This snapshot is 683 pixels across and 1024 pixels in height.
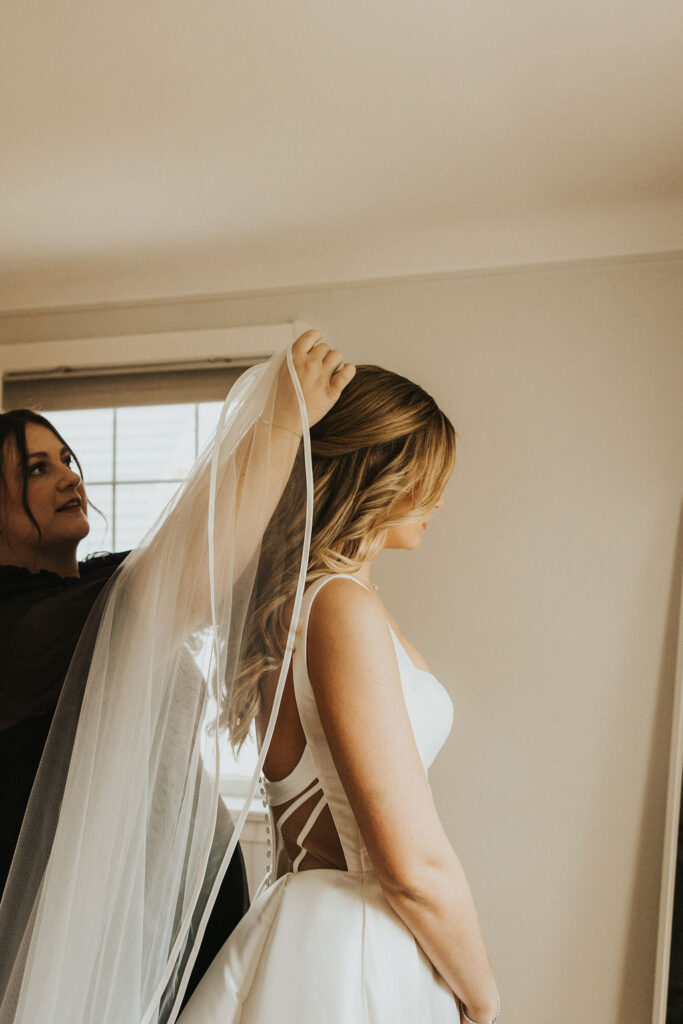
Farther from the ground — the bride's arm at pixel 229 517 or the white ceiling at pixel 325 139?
the white ceiling at pixel 325 139

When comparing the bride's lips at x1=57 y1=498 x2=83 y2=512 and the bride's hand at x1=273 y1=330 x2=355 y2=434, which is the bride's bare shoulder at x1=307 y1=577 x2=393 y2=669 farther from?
the bride's lips at x1=57 y1=498 x2=83 y2=512

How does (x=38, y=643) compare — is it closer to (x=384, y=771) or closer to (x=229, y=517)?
(x=229, y=517)

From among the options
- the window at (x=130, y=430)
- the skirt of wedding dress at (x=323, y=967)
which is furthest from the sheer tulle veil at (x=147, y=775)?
the window at (x=130, y=430)

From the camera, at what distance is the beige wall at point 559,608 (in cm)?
208

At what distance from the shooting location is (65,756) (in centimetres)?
88

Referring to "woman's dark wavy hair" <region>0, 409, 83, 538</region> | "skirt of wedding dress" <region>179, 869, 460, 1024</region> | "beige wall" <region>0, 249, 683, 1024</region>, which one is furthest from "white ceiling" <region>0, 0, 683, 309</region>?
"skirt of wedding dress" <region>179, 869, 460, 1024</region>

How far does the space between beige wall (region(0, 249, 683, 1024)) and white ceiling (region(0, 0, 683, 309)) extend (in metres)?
0.20

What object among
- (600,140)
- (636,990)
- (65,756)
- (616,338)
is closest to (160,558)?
(65,756)

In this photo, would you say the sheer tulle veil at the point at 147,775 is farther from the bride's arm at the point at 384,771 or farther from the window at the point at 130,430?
the window at the point at 130,430

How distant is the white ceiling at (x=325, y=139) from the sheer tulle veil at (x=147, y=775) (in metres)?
1.01

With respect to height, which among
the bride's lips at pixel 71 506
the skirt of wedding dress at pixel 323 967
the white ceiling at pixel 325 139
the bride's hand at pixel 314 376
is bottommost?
the skirt of wedding dress at pixel 323 967

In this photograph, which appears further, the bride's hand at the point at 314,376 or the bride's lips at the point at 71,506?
→ the bride's lips at the point at 71,506

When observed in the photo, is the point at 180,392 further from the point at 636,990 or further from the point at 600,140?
the point at 636,990

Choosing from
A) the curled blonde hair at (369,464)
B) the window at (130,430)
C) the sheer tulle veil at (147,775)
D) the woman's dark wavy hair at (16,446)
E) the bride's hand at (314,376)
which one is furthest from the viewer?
the window at (130,430)
